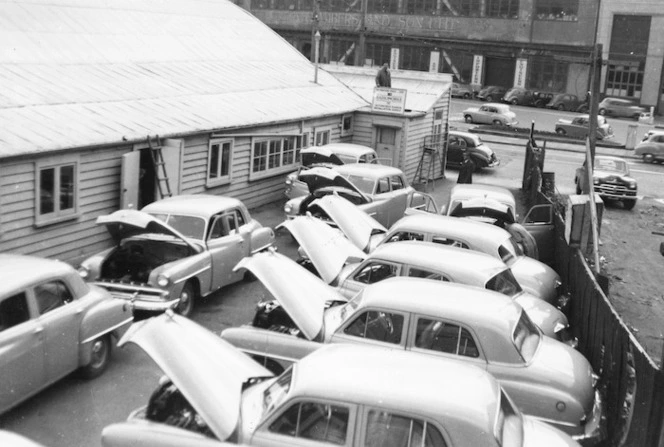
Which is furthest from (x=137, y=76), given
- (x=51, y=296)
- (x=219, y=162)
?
(x=51, y=296)

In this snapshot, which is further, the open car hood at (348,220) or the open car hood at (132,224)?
the open car hood at (348,220)

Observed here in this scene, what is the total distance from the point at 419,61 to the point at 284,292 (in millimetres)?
57995

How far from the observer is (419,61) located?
64.8 meters

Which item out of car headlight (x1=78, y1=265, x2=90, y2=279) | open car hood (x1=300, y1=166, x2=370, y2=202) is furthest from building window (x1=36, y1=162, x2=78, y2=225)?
open car hood (x1=300, y1=166, x2=370, y2=202)

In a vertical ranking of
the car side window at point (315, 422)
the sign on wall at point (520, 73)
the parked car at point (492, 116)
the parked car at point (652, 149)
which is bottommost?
the car side window at point (315, 422)

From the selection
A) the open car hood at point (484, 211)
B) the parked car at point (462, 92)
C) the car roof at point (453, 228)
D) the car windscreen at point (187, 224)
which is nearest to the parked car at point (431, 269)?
the car roof at point (453, 228)

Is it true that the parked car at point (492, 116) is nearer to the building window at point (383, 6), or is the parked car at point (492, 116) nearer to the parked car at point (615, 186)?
the parked car at point (615, 186)

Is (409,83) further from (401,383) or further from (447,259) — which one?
(401,383)

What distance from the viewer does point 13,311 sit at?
8.45 m

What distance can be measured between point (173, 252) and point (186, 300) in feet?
2.57

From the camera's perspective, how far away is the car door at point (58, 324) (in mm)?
8812

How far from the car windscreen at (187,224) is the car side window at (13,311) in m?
4.25

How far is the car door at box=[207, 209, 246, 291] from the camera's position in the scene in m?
12.8

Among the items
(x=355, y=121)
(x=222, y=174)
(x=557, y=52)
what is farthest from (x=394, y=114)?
(x=557, y=52)
